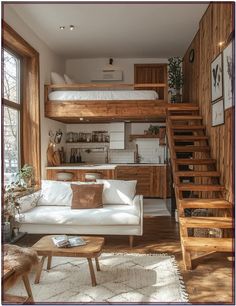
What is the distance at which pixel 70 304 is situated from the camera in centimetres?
263

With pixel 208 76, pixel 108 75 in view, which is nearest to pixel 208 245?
pixel 208 76

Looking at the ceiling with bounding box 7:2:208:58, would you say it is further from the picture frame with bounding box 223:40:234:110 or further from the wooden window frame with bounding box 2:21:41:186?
the picture frame with bounding box 223:40:234:110

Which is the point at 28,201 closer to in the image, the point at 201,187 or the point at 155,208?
the point at 201,187

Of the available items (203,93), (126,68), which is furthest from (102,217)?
(126,68)

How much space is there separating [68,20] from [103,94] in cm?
154

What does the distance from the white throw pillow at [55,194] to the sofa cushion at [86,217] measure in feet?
1.46

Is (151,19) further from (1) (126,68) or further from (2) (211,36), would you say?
(1) (126,68)

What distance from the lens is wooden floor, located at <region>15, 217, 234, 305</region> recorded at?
284cm

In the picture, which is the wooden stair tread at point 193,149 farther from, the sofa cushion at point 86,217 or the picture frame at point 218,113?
the sofa cushion at point 86,217

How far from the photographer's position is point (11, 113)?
5469mm

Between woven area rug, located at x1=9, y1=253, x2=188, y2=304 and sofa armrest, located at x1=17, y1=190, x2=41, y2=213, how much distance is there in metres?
1.01

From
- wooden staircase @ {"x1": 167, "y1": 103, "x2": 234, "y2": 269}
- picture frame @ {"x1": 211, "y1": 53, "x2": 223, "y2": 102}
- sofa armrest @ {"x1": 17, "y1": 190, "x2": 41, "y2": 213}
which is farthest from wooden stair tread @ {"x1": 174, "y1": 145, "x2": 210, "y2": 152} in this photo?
sofa armrest @ {"x1": 17, "y1": 190, "x2": 41, "y2": 213}

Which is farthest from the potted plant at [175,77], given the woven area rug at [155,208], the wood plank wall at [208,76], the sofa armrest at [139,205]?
the sofa armrest at [139,205]

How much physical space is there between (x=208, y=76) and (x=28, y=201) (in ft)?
11.1
